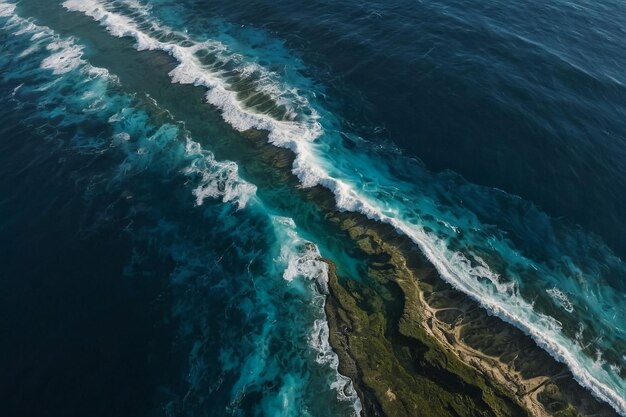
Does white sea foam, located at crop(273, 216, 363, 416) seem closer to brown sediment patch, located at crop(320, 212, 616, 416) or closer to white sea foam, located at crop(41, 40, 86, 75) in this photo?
brown sediment patch, located at crop(320, 212, 616, 416)

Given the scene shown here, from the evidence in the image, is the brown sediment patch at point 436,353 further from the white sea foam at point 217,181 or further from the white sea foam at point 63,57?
the white sea foam at point 63,57

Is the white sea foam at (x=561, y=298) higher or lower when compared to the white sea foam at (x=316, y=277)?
higher

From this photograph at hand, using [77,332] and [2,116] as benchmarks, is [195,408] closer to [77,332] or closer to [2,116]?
[77,332]

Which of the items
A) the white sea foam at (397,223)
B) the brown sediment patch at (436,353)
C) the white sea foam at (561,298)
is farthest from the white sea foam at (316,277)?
the white sea foam at (561,298)

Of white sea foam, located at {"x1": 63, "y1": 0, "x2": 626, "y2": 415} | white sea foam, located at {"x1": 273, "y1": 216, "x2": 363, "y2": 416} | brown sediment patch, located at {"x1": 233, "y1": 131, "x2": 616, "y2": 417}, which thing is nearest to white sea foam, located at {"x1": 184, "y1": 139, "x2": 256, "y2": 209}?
white sea foam, located at {"x1": 273, "y1": 216, "x2": 363, "y2": 416}

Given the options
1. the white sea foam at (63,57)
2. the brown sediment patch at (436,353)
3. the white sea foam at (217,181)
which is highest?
the white sea foam at (63,57)

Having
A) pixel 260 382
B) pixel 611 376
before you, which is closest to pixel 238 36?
pixel 260 382

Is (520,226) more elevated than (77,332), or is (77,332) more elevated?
(520,226)
